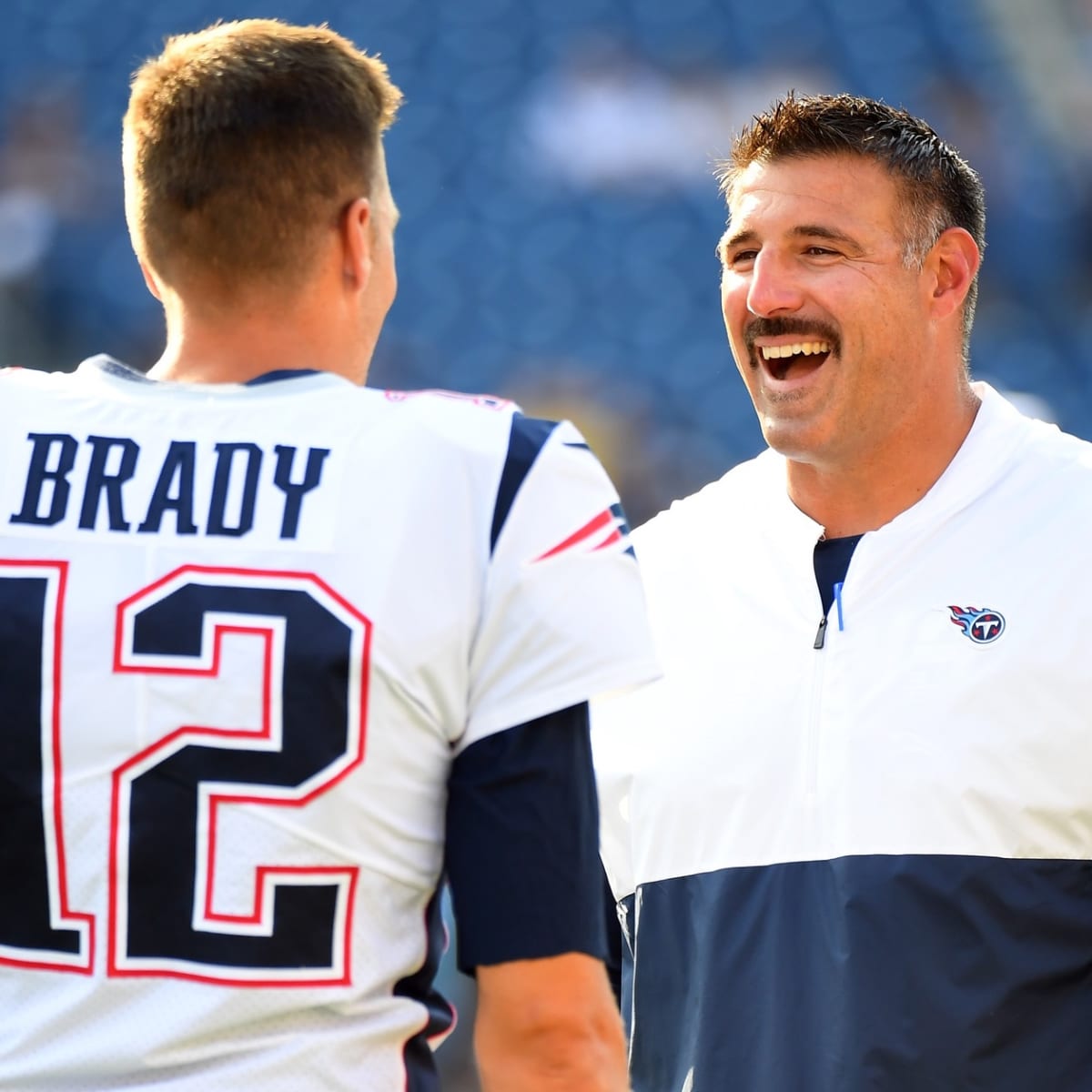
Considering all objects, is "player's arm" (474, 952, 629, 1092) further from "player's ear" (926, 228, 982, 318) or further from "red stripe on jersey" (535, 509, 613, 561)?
"player's ear" (926, 228, 982, 318)

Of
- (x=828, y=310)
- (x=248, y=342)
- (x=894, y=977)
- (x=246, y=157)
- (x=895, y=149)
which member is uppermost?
(x=895, y=149)

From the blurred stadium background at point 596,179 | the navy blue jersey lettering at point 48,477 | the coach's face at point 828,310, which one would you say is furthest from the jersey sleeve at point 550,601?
the blurred stadium background at point 596,179

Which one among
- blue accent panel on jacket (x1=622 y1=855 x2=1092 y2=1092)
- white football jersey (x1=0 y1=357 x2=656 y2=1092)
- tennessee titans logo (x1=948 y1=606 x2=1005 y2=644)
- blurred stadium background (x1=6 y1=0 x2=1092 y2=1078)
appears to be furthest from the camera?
blurred stadium background (x1=6 y1=0 x2=1092 y2=1078)

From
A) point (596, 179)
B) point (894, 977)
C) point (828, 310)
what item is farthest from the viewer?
point (596, 179)

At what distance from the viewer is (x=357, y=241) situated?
1095 mm

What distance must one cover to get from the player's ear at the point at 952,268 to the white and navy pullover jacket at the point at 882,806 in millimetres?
164

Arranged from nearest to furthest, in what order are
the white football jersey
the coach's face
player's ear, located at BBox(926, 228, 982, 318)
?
the white football jersey → the coach's face → player's ear, located at BBox(926, 228, 982, 318)

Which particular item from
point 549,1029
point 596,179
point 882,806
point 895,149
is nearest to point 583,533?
point 549,1029

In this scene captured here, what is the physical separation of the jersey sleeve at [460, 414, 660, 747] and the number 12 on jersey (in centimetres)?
9

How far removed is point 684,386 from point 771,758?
10.6 feet

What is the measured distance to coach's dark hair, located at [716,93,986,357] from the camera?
1855 millimetres

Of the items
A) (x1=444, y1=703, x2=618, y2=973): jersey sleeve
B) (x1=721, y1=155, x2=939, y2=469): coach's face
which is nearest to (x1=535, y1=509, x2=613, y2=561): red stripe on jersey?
(x1=444, y1=703, x2=618, y2=973): jersey sleeve

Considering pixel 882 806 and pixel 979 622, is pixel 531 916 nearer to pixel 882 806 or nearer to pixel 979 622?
pixel 882 806

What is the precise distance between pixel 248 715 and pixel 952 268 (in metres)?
1.19
